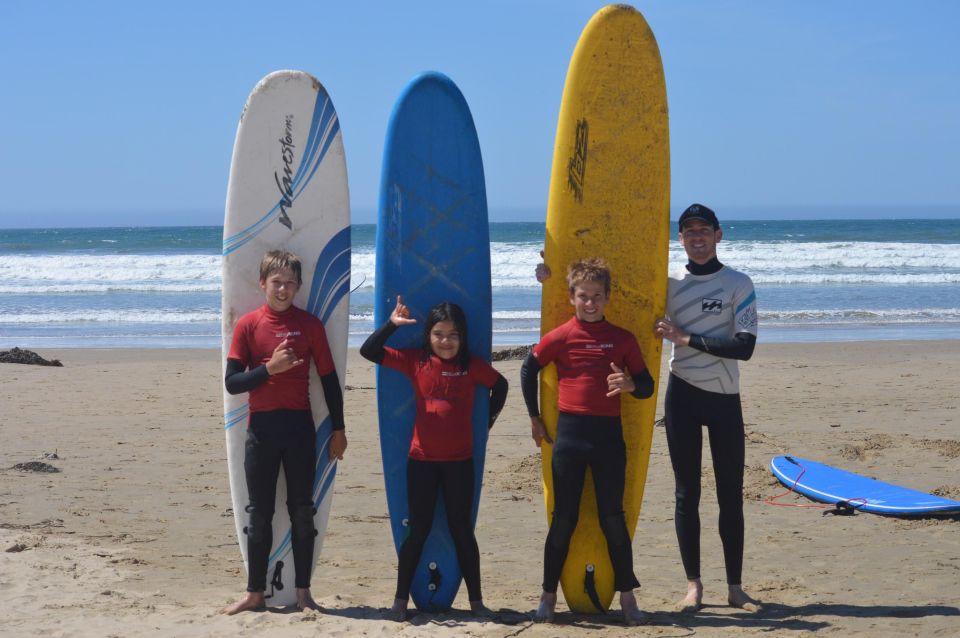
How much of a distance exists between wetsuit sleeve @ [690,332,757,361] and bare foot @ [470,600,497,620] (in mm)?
1220

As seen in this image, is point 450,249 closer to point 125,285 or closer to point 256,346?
→ point 256,346

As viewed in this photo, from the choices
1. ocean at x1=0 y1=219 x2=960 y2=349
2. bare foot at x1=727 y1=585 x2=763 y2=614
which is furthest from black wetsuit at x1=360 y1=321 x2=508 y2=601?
ocean at x1=0 y1=219 x2=960 y2=349

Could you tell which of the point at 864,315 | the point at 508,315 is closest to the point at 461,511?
the point at 508,315

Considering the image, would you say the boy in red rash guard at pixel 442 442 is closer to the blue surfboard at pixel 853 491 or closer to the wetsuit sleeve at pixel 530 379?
the wetsuit sleeve at pixel 530 379

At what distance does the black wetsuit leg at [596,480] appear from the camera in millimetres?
3406

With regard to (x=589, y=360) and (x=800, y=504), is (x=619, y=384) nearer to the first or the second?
(x=589, y=360)

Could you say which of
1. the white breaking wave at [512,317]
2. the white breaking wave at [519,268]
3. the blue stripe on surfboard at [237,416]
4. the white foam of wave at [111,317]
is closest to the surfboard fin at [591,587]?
the blue stripe on surfboard at [237,416]

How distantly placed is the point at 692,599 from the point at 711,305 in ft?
3.58

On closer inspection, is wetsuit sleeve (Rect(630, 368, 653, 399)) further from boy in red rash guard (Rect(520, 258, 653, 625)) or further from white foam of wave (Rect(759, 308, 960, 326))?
white foam of wave (Rect(759, 308, 960, 326))

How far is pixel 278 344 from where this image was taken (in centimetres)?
356

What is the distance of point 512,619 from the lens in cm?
347

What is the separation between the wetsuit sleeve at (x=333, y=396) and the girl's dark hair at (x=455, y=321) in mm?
371

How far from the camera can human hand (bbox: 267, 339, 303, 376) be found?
3.46 m

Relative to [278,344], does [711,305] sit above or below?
above
